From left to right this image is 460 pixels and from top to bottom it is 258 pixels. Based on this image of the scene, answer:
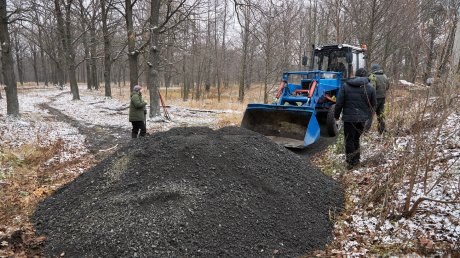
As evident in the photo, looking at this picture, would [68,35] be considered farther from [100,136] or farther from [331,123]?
[331,123]

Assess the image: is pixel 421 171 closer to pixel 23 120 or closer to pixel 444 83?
pixel 444 83

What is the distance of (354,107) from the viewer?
20.9 ft

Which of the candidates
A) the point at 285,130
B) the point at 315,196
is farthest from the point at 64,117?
the point at 315,196

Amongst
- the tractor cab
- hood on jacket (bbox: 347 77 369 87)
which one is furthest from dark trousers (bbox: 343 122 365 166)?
the tractor cab

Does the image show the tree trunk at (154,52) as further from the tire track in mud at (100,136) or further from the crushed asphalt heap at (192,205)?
the crushed asphalt heap at (192,205)

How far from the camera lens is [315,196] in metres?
5.26

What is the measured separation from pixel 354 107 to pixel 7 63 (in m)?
11.7

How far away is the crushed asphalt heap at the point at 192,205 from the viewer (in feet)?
12.7

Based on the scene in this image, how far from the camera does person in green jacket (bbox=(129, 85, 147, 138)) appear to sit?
8656 mm

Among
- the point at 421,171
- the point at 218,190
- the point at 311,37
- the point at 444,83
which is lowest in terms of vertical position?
the point at 218,190

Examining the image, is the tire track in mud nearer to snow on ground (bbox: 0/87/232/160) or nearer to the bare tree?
snow on ground (bbox: 0/87/232/160)

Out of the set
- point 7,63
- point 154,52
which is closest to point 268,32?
point 154,52

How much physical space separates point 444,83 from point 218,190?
3.13 metres

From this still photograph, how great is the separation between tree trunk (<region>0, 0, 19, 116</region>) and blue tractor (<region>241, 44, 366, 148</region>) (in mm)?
8703
